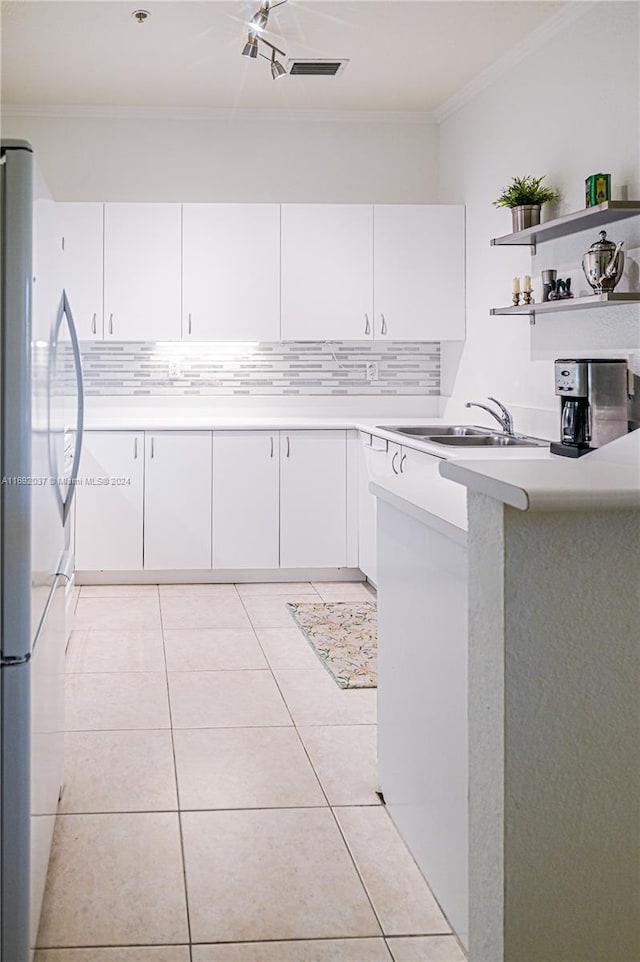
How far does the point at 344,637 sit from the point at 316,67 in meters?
2.87

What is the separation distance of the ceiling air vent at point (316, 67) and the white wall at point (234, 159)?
2.94ft

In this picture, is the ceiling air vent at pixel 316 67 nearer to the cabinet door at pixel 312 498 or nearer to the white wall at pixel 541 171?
the white wall at pixel 541 171

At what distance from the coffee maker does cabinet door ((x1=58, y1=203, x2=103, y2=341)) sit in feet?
9.52

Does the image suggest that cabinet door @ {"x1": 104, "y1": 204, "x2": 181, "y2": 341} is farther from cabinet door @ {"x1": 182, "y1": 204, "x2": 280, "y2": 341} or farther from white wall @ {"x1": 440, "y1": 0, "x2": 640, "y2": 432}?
white wall @ {"x1": 440, "y1": 0, "x2": 640, "y2": 432}

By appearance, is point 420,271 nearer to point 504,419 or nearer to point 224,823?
point 504,419

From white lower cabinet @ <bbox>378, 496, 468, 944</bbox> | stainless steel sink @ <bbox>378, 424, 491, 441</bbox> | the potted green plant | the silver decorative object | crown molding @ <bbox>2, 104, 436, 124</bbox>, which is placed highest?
crown molding @ <bbox>2, 104, 436, 124</bbox>

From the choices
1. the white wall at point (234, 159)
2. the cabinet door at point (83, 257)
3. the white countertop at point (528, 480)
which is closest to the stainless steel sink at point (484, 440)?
the white countertop at point (528, 480)

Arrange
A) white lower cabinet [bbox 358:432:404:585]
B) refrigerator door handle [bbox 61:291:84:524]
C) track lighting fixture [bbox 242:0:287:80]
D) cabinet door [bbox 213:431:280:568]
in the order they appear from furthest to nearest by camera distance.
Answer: cabinet door [bbox 213:431:280:568] → white lower cabinet [bbox 358:432:404:585] → track lighting fixture [bbox 242:0:287:80] → refrigerator door handle [bbox 61:291:84:524]

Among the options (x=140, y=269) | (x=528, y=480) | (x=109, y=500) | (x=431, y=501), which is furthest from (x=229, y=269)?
(x=528, y=480)

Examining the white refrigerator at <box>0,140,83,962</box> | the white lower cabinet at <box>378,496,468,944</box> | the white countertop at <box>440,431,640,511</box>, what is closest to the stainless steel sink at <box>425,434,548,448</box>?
the white lower cabinet at <box>378,496,468,944</box>

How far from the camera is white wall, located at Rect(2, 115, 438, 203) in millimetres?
5762

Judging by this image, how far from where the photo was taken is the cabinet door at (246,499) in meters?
5.46

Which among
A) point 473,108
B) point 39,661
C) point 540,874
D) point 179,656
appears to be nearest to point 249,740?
point 179,656

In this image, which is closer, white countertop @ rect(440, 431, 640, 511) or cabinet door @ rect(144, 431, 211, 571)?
white countertop @ rect(440, 431, 640, 511)
